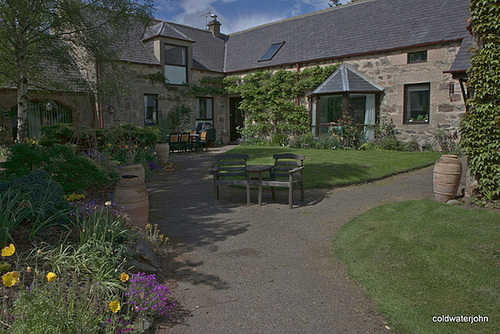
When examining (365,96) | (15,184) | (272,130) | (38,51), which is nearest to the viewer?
(15,184)

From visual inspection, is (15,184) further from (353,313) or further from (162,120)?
(162,120)

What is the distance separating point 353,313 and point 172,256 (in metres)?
2.35

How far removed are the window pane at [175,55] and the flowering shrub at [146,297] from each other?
1750 cm

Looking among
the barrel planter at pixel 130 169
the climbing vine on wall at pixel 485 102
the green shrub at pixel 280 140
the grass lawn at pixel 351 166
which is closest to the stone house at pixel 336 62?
the green shrub at pixel 280 140

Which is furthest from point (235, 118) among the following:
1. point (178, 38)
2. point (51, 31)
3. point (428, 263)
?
point (428, 263)

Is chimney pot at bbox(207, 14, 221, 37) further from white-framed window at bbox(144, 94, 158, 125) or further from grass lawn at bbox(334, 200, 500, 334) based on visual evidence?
grass lawn at bbox(334, 200, 500, 334)

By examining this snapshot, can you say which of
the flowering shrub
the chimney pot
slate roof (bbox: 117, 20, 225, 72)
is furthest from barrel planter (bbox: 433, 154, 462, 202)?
the chimney pot

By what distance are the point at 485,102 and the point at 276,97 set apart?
44.5 ft

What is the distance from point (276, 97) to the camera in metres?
19.3

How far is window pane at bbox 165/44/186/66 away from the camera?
63.4 feet

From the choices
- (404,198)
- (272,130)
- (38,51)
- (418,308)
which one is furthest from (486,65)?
(272,130)

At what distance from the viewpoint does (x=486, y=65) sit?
6.20 m

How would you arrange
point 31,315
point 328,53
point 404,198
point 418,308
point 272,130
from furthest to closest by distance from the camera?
1. point 272,130
2. point 328,53
3. point 404,198
4. point 418,308
5. point 31,315

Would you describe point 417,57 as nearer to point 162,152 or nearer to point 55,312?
point 162,152
